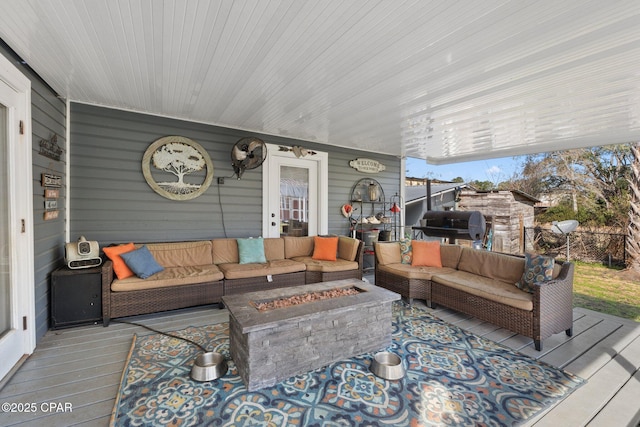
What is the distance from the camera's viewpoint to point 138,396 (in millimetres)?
1916

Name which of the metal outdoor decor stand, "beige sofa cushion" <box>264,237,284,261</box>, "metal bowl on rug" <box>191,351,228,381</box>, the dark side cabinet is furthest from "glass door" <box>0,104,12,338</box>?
the metal outdoor decor stand

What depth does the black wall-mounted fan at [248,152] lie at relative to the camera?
426cm

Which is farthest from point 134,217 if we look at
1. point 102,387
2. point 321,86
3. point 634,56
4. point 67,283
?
point 634,56

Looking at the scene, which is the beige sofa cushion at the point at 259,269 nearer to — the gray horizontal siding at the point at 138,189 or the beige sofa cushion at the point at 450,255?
the gray horizontal siding at the point at 138,189

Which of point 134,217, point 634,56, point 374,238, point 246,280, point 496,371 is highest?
point 634,56

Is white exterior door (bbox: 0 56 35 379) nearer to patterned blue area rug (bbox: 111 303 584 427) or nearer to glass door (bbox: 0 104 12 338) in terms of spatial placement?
glass door (bbox: 0 104 12 338)

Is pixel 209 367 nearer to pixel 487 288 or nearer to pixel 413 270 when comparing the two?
pixel 413 270

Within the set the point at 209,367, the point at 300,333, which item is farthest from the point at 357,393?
the point at 209,367

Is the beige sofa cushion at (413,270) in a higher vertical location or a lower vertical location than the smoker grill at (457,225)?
lower

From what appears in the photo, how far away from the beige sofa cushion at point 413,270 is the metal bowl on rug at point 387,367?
168cm

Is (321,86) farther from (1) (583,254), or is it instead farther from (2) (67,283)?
(1) (583,254)

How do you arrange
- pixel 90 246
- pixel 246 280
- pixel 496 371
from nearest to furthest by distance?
pixel 496 371, pixel 90 246, pixel 246 280

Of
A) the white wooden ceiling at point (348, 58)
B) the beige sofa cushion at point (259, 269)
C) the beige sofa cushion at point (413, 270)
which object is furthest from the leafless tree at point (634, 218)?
the beige sofa cushion at point (259, 269)

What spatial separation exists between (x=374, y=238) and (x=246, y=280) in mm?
2754
